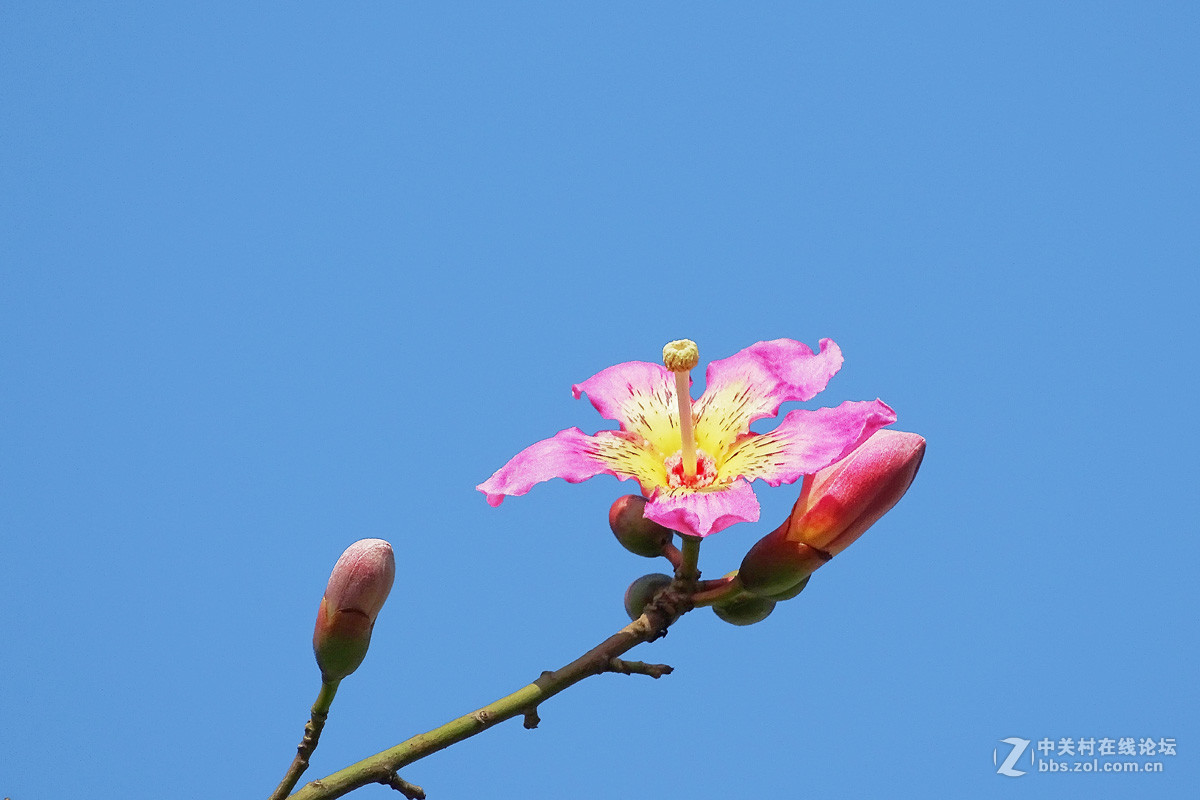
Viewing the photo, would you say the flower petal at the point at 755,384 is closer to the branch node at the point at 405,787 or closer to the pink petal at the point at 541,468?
the pink petal at the point at 541,468

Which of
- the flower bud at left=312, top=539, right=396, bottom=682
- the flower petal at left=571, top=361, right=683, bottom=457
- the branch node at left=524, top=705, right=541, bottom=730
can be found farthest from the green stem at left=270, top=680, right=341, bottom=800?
the flower petal at left=571, top=361, right=683, bottom=457

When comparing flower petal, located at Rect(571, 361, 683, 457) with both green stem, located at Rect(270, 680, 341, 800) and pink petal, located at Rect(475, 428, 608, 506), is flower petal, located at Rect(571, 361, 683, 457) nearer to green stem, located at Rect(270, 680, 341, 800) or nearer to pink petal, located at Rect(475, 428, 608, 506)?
pink petal, located at Rect(475, 428, 608, 506)

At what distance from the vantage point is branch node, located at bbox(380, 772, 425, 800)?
0.61 metres

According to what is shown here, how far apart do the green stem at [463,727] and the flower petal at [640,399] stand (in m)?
0.15

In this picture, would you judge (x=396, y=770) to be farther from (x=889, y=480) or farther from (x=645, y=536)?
(x=889, y=480)

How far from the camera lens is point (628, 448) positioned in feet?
2.29

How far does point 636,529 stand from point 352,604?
0.16m

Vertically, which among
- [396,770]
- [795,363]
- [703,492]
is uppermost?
[795,363]

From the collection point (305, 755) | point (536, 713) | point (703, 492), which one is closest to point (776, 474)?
point (703, 492)

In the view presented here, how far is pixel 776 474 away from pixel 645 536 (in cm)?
10

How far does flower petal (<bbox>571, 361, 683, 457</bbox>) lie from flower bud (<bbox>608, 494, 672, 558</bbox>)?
0.05 m

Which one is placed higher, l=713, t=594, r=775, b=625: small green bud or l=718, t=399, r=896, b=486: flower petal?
l=718, t=399, r=896, b=486: flower petal

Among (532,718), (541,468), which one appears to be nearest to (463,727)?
(532,718)

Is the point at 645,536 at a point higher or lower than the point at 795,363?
lower
